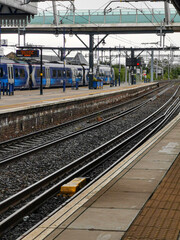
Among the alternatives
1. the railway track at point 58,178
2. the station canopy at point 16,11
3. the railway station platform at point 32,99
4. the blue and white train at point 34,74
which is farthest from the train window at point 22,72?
the railway track at point 58,178

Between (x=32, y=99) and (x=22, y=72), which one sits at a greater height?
(x=22, y=72)

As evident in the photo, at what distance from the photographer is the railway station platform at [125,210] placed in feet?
21.6

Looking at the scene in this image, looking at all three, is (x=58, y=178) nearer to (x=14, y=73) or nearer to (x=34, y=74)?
(x=14, y=73)

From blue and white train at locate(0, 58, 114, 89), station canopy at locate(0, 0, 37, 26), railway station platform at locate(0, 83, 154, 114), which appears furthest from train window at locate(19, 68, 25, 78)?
station canopy at locate(0, 0, 37, 26)

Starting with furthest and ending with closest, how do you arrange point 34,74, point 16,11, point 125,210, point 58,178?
point 34,74 → point 16,11 → point 58,178 → point 125,210

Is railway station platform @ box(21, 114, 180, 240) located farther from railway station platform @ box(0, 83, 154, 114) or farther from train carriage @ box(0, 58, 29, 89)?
train carriage @ box(0, 58, 29, 89)

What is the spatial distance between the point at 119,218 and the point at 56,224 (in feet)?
3.17

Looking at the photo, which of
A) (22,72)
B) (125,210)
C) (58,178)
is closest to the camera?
(125,210)

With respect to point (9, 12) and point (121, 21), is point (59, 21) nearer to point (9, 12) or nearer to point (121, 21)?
point (121, 21)

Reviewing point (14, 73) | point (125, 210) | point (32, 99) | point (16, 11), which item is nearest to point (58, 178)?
point (125, 210)

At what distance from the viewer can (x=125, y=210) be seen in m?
7.88

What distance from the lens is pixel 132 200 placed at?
28.1 feet

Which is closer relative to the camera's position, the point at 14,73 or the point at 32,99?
the point at 32,99

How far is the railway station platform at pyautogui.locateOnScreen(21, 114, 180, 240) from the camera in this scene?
6.60 meters
